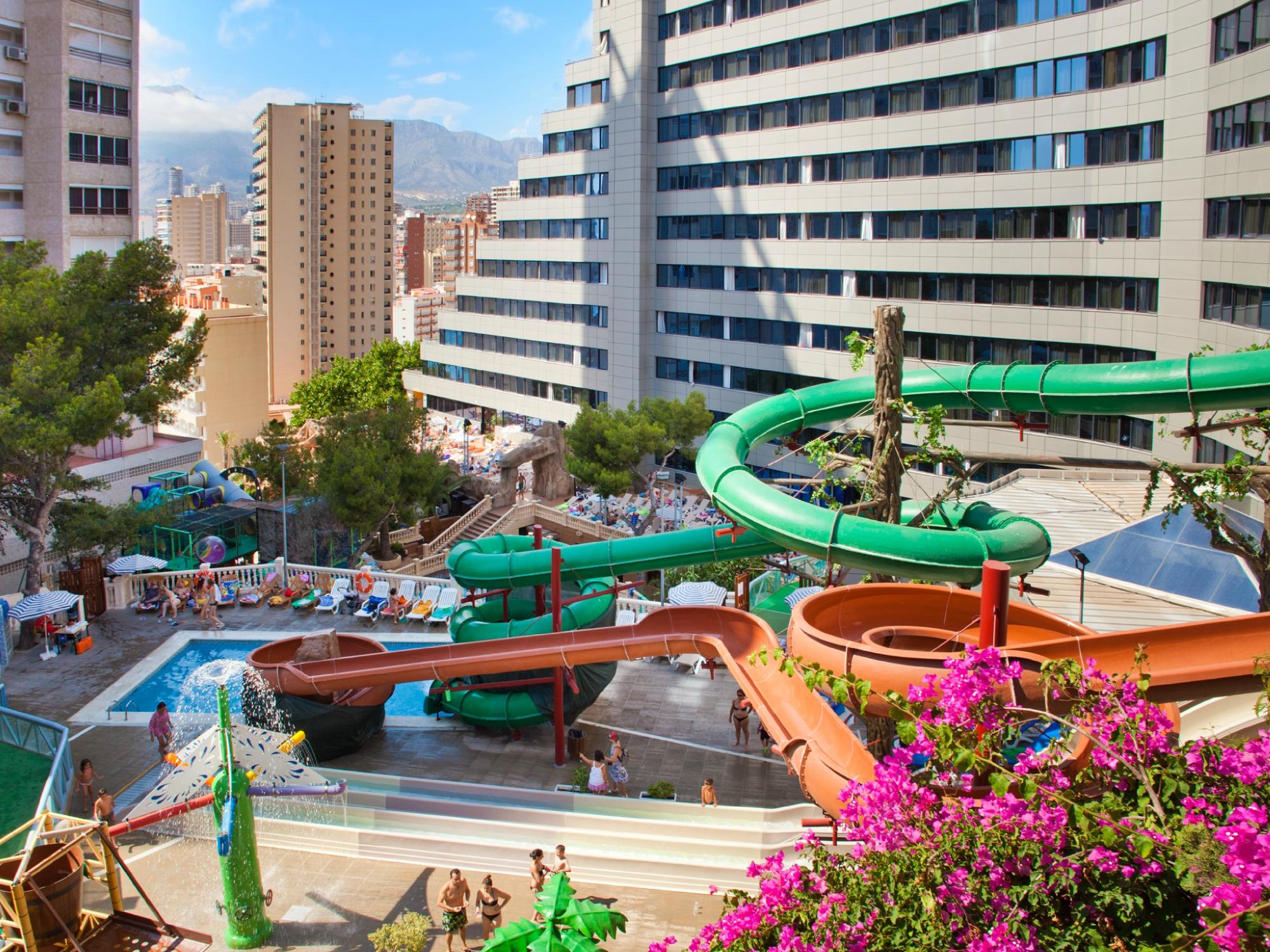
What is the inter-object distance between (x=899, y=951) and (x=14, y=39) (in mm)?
56998

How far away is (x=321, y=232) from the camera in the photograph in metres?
168

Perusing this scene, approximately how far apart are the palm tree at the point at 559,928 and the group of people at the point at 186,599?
2109 cm

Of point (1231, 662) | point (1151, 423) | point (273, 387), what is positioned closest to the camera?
point (1231, 662)

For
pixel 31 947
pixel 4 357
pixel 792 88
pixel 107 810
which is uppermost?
pixel 792 88

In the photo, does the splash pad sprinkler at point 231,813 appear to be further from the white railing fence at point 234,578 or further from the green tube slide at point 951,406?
the white railing fence at point 234,578

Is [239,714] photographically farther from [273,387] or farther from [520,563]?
[273,387]

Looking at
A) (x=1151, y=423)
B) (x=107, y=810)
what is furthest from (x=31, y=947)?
(x=1151, y=423)

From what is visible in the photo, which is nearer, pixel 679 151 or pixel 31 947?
pixel 31 947

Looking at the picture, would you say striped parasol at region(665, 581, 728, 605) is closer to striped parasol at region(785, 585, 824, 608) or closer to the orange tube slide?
striped parasol at region(785, 585, 824, 608)

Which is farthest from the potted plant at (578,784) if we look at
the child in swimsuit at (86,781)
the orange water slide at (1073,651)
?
the child in swimsuit at (86,781)

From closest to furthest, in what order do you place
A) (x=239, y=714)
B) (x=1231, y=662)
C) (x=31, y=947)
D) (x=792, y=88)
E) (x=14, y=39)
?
1. (x=31, y=947)
2. (x=1231, y=662)
3. (x=239, y=714)
4. (x=14, y=39)
5. (x=792, y=88)

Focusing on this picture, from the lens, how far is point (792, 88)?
55.5 metres

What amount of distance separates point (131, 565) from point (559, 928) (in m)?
26.5

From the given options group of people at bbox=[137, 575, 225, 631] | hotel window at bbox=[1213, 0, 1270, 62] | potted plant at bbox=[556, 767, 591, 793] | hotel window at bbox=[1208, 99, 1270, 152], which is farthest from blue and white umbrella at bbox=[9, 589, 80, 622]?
hotel window at bbox=[1213, 0, 1270, 62]
